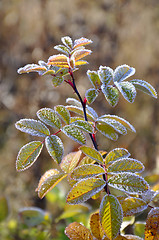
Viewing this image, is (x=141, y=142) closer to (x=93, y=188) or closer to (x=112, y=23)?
(x=112, y=23)

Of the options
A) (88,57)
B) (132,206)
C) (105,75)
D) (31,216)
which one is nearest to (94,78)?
(105,75)

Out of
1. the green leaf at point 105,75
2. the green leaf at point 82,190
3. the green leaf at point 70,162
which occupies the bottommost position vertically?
the green leaf at point 82,190

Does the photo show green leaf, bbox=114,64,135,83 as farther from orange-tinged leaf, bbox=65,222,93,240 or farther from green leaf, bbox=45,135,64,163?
orange-tinged leaf, bbox=65,222,93,240

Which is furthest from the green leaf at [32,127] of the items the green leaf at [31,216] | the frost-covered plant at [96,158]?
the green leaf at [31,216]

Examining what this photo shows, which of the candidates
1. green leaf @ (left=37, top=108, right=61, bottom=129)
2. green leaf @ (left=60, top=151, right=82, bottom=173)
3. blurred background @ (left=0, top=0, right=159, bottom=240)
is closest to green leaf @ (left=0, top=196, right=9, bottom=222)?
green leaf @ (left=60, top=151, right=82, bottom=173)

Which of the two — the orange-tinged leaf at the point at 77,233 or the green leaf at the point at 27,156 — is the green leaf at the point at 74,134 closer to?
the green leaf at the point at 27,156
